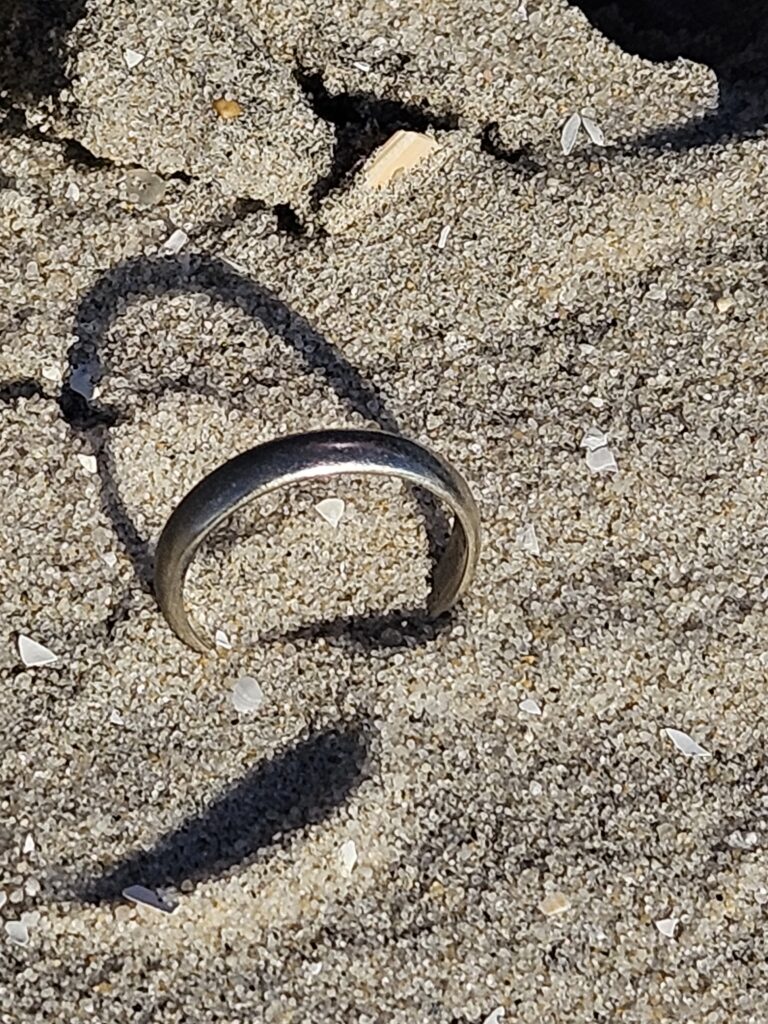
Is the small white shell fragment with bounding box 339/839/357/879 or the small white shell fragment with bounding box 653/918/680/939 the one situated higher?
the small white shell fragment with bounding box 339/839/357/879

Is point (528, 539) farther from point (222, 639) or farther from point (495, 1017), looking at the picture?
point (495, 1017)

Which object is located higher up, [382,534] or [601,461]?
[382,534]

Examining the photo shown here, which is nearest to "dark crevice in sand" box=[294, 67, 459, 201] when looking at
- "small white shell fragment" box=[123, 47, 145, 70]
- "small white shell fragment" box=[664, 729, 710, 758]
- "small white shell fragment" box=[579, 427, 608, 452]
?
"small white shell fragment" box=[123, 47, 145, 70]

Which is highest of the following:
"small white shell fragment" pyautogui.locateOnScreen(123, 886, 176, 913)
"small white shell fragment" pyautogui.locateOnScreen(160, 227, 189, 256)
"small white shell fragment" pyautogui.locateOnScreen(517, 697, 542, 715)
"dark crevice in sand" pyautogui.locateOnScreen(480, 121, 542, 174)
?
"small white shell fragment" pyautogui.locateOnScreen(160, 227, 189, 256)

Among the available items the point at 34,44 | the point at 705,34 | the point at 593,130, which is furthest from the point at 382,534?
the point at 705,34

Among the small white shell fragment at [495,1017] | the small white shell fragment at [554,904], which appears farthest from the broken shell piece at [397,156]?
the small white shell fragment at [495,1017]

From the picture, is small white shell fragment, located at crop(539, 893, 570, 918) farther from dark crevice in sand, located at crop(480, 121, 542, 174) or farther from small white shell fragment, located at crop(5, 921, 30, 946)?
dark crevice in sand, located at crop(480, 121, 542, 174)
